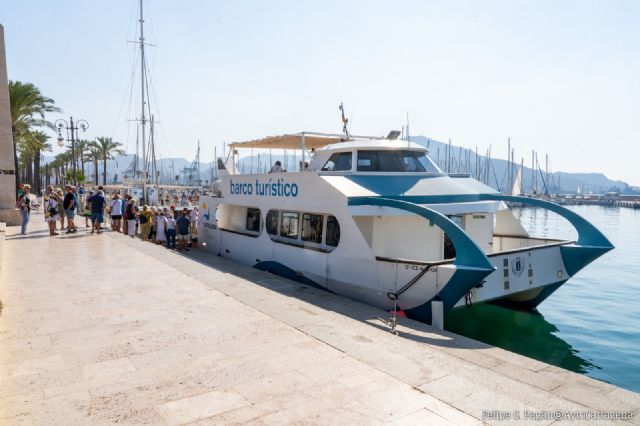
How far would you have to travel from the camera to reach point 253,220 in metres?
14.2

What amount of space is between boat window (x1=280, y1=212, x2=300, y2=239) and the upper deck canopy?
219 cm

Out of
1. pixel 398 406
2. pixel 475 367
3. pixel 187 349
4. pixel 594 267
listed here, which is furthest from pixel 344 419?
pixel 594 267

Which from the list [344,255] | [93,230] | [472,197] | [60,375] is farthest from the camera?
[93,230]

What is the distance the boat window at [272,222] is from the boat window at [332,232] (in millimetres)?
2392

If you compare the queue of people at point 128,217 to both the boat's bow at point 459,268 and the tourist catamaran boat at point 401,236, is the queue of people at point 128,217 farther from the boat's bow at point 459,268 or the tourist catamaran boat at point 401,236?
the boat's bow at point 459,268

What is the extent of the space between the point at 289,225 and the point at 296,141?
380 cm

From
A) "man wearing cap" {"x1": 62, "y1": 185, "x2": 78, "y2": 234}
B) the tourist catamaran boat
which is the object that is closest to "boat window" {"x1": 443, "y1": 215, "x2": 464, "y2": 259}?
the tourist catamaran boat

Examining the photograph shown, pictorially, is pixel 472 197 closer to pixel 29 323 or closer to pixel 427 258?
pixel 427 258

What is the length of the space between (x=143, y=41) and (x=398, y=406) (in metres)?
29.2

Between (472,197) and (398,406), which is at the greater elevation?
(472,197)

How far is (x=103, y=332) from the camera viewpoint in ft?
21.1

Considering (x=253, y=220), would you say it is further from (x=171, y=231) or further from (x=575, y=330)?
(x=575, y=330)

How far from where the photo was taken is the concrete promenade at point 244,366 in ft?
14.1

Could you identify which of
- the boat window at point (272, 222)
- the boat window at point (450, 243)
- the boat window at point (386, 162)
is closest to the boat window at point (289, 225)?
the boat window at point (272, 222)
